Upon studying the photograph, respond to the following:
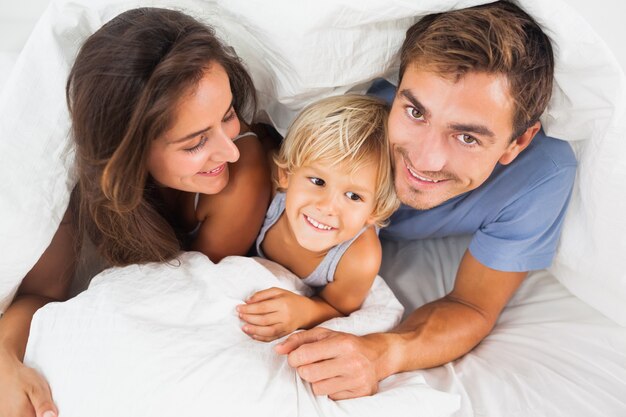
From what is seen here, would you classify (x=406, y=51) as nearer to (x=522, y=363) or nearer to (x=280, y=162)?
(x=280, y=162)

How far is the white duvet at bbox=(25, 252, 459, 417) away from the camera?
0.89m

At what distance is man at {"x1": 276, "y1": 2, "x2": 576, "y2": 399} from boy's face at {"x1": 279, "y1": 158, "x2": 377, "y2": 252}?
76mm

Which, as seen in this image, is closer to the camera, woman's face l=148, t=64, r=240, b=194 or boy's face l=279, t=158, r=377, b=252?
woman's face l=148, t=64, r=240, b=194

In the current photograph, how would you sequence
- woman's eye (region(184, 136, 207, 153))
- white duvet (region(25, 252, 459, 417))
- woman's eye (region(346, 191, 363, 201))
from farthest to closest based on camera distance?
1. woman's eye (region(346, 191, 363, 201))
2. woman's eye (region(184, 136, 207, 153))
3. white duvet (region(25, 252, 459, 417))

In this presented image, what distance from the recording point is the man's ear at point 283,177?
1.18 m

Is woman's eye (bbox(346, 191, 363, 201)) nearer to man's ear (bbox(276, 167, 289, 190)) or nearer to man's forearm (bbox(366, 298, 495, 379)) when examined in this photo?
man's ear (bbox(276, 167, 289, 190))

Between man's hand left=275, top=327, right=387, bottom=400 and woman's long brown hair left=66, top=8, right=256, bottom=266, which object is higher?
woman's long brown hair left=66, top=8, right=256, bottom=266

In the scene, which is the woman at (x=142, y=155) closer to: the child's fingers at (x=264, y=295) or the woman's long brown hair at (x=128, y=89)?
the woman's long brown hair at (x=128, y=89)

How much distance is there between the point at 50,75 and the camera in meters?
1.04

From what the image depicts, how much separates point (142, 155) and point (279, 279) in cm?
38

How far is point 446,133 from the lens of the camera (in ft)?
3.38

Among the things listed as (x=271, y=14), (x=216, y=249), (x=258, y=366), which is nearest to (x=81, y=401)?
(x=258, y=366)

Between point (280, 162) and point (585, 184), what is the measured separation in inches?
23.6

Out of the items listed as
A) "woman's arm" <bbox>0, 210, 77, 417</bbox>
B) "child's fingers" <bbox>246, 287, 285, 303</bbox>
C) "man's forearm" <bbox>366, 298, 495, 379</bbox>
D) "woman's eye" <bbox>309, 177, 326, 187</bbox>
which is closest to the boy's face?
"woman's eye" <bbox>309, 177, 326, 187</bbox>
